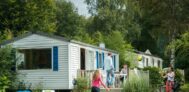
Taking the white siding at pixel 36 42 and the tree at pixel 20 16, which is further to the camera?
the tree at pixel 20 16

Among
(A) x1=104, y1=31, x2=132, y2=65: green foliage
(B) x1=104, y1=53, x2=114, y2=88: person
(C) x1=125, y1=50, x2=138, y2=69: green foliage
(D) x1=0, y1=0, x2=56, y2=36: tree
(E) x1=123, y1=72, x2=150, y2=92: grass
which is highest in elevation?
(D) x1=0, y1=0, x2=56, y2=36: tree

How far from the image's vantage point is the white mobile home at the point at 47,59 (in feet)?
87.1

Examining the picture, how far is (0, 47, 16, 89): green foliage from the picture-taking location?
26.4 m

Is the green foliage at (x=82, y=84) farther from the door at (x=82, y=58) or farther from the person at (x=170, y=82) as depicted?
the person at (x=170, y=82)

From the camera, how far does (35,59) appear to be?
27188mm

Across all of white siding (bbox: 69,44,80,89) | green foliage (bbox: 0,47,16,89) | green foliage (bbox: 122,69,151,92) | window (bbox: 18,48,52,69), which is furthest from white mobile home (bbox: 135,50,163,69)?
green foliage (bbox: 122,69,151,92)

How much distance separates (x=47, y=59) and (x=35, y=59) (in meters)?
0.75

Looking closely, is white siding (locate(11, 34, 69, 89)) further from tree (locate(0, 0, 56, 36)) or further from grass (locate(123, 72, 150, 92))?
tree (locate(0, 0, 56, 36))

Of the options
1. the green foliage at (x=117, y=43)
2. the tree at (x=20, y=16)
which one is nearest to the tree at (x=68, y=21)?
the tree at (x=20, y=16)

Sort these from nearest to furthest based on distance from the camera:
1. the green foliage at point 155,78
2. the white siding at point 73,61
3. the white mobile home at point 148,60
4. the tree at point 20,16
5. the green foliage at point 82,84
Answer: the green foliage at point 82,84 < the white siding at point 73,61 < the green foliage at point 155,78 < the tree at point 20,16 < the white mobile home at point 148,60

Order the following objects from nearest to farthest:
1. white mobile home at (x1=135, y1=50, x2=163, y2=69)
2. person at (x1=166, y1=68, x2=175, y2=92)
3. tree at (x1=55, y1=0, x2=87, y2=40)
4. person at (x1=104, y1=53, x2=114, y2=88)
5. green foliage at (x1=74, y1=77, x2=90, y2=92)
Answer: green foliage at (x1=74, y1=77, x2=90, y2=92) → person at (x1=104, y1=53, x2=114, y2=88) → person at (x1=166, y1=68, x2=175, y2=92) → white mobile home at (x1=135, y1=50, x2=163, y2=69) → tree at (x1=55, y1=0, x2=87, y2=40)

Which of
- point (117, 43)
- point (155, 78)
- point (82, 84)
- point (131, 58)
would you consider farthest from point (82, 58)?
point (131, 58)

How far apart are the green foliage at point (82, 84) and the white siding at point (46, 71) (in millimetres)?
618

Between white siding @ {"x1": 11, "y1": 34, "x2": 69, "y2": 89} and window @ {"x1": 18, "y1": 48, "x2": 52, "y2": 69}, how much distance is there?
0.22 metres
